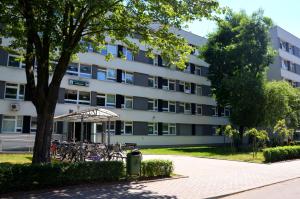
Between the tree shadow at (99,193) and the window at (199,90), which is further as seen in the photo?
the window at (199,90)

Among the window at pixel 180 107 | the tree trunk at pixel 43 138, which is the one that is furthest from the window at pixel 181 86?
the tree trunk at pixel 43 138

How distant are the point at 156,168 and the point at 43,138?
4.44m

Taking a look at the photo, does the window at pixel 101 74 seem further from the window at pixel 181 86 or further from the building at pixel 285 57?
the building at pixel 285 57

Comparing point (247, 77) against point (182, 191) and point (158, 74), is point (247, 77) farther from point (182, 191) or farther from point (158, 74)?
point (182, 191)

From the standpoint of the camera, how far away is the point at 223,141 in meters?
49.9

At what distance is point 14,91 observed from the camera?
29.6m

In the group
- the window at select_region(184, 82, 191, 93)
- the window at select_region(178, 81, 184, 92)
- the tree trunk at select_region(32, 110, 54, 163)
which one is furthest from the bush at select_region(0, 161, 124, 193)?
the window at select_region(184, 82, 191, 93)

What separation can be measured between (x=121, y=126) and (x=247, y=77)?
1353 cm

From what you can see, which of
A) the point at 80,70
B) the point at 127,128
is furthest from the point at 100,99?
the point at 127,128

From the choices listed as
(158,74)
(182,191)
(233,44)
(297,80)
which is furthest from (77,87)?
(297,80)

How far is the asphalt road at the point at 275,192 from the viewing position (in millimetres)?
10707

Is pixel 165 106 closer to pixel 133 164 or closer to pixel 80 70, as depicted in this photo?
pixel 80 70

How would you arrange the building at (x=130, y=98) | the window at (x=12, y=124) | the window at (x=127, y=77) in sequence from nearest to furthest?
1. the window at (x=12, y=124)
2. the building at (x=130, y=98)
3. the window at (x=127, y=77)

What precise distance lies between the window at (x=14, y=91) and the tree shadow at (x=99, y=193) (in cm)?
2020
